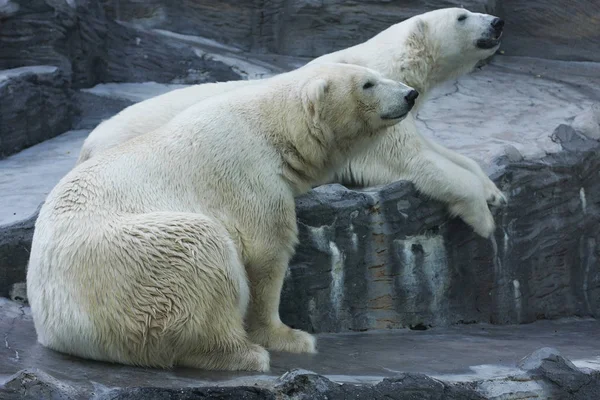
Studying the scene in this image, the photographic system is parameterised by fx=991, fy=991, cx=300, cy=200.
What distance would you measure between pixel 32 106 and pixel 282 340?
156 inches

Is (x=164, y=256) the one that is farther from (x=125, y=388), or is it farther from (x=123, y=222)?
(x=125, y=388)

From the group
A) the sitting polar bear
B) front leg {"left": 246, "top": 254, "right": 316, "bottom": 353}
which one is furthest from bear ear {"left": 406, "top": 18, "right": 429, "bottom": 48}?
front leg {"left": 246, "top": 254, "right": 316, "bottom": 353}

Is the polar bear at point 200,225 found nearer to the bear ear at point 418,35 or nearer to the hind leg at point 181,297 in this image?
the hind leg at point 181,297

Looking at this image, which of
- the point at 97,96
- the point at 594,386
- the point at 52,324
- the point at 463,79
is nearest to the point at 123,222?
the point at 52,324

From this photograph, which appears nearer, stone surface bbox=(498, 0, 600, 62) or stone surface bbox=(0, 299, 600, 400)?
stone surface bbox=(0, 299, 600, 400)

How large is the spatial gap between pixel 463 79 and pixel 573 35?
1.36 meters

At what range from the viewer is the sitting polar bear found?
5289 mm

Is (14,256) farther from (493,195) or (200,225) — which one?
(493,195)

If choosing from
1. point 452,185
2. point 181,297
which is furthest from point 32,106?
point 181,297

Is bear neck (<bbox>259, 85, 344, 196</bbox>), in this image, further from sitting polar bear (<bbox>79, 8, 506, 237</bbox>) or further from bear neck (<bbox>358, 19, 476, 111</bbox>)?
bear neck (<bbox>358, 19, 476, 111</bbox>)

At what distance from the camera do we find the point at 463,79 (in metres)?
8.79

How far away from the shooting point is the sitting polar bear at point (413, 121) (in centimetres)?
529

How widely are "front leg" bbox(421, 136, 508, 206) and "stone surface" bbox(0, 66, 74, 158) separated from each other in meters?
3.19

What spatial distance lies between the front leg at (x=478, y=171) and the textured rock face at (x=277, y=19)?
375 cm
